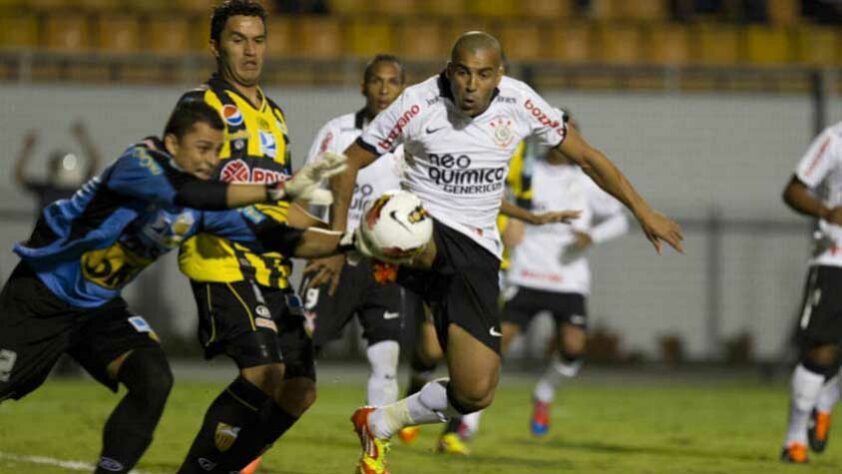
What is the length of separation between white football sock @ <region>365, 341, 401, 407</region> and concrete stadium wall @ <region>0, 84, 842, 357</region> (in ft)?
26.8

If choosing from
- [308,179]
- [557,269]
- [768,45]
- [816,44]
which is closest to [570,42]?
[768,45]

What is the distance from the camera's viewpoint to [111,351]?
7016mm

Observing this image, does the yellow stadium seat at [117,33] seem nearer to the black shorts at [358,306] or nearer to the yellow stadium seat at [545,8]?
the yellow stadium seat at [545,8]

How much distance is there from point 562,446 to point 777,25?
11318 millimetres

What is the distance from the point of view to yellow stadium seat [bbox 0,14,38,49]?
64.3ft

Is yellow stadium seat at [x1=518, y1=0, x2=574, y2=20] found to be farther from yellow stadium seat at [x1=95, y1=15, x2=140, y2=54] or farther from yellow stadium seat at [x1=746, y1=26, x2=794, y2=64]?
yellow stadium seat at [x1=95, y1=15, x2=140, y2=54]

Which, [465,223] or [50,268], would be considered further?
[465,223]

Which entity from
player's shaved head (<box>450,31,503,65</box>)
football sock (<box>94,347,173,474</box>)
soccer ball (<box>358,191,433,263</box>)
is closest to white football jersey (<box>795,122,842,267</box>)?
player's shaved head (<box>450,31,503,65</box>)

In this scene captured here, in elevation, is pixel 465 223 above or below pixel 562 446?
above

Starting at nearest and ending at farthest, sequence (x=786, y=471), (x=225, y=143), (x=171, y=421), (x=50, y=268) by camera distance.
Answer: (x=50, y=268), (x=225, y=143), (x=786, y=471), (x=171, y=421)

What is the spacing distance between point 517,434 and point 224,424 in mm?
5342

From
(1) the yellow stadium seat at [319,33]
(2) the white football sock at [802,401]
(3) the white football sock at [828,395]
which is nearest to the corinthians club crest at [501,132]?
(2) the white football sock at [802,401]

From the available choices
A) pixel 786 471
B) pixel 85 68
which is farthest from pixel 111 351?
pixel 85 68

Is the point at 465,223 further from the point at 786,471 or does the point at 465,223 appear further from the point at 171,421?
the point at 171,421
